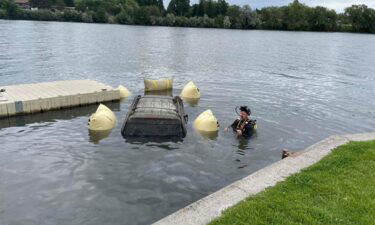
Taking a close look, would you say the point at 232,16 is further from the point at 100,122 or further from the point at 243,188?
the point at 243,188

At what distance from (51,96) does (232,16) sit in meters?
129

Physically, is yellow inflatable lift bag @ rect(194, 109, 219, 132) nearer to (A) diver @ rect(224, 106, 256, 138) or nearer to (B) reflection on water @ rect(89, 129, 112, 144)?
(A) diver @ rect(224, 106, 256, 138)

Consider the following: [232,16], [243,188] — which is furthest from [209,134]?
[232,16]

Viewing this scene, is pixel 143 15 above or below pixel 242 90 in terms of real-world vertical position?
above

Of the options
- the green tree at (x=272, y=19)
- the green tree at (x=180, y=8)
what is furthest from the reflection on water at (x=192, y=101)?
the green tree at (x=180, y=8)

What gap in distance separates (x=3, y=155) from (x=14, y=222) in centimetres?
507

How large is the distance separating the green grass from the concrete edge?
0.98ft

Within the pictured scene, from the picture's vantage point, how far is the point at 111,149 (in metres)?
14.3

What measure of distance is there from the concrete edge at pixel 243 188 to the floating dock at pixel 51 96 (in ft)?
43.3

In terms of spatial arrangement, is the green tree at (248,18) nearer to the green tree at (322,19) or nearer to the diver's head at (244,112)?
the green tree at (322,19)

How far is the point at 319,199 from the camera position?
8516mm

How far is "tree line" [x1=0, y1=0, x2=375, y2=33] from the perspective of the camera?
13788cm

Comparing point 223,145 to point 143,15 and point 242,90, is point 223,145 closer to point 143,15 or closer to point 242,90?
point 242,90

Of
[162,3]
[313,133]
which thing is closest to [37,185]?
[313,133]
